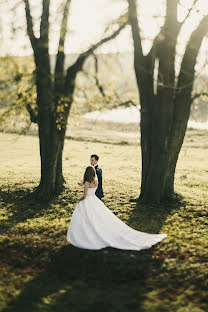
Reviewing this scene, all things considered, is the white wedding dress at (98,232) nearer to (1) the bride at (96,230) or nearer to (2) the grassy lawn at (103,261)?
(1) the bride at (96,230)

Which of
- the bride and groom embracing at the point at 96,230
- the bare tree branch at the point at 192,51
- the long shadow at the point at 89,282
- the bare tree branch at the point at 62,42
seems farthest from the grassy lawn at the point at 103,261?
the bare tree branch at the point at 62,42

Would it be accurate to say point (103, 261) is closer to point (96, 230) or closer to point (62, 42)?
point (96, 230)

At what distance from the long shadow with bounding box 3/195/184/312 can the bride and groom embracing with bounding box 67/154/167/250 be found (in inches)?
7.4

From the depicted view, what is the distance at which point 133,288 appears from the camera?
21.3ft

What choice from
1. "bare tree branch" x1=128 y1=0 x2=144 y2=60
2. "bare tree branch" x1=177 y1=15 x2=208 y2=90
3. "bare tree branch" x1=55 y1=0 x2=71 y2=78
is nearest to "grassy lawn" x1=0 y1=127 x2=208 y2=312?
A: "bare tree branch" x1=177 y1=15 x2=208 y2=90

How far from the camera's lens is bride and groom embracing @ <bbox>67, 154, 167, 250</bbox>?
8.52 meters

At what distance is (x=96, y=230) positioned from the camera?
28.5 ft

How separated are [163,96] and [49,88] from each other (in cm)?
468

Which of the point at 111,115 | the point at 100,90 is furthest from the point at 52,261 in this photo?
the point at 111,115

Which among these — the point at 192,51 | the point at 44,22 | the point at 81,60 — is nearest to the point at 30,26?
the point at 44,22

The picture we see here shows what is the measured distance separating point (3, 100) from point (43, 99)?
1.64m

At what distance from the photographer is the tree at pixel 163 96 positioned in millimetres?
12195

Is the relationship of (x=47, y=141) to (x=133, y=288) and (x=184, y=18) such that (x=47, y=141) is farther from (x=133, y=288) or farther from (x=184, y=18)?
(x=133, y=288)

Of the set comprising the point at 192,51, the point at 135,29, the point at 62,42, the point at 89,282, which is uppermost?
the point at 135,29
